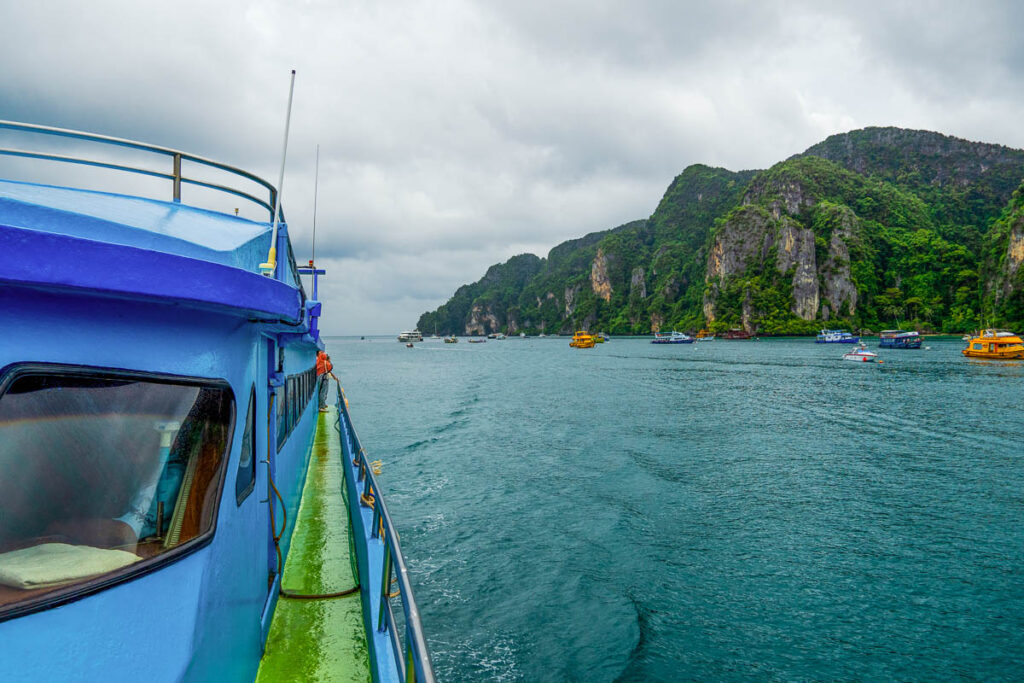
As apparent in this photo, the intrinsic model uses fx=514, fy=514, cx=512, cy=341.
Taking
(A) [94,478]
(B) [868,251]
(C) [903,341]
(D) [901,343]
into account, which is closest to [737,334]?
(B) [868,251]

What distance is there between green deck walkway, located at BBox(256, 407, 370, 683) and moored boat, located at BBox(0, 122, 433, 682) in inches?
34.3

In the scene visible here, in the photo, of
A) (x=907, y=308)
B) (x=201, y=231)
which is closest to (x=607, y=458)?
(x=201, y=231)

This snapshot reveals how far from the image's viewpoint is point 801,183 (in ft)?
547

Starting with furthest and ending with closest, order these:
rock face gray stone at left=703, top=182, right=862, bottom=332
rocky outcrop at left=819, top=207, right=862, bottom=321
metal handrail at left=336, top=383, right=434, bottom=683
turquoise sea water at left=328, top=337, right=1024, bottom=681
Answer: rock face gray stone at left=703, top=182, right=862, bottom=332, rocky outcrop at left=819, top=207, right=862, bottom=321, turquoise sea water at left=328, top=337, right=1024, bottom=681, metal handrail at left=336, top=383, right=434, bottom=683

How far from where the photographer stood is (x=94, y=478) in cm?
217

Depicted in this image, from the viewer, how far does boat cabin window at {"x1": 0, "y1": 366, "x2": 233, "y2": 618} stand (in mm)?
1883

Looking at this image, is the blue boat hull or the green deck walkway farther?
the blue boat hull

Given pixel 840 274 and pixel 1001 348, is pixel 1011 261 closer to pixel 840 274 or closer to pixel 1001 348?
pixel 840 274

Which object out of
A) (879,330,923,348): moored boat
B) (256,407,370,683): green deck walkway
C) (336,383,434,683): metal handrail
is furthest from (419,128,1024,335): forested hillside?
(336,383,434,683): metal handrail

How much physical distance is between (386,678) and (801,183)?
196089 mm

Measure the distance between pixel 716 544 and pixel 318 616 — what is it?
9685 millimetres

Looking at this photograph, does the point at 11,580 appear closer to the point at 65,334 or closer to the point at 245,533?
the point at 65,334

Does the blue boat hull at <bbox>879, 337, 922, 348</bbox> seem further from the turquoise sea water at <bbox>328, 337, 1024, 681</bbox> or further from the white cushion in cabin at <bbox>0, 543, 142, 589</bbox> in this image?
the white cushion in cabin at <bbox>0, 543, 142, 589</bbox>

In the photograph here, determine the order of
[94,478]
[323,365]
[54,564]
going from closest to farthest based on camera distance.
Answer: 1. [54,564]
2. [94,478]
3. [323,365]
